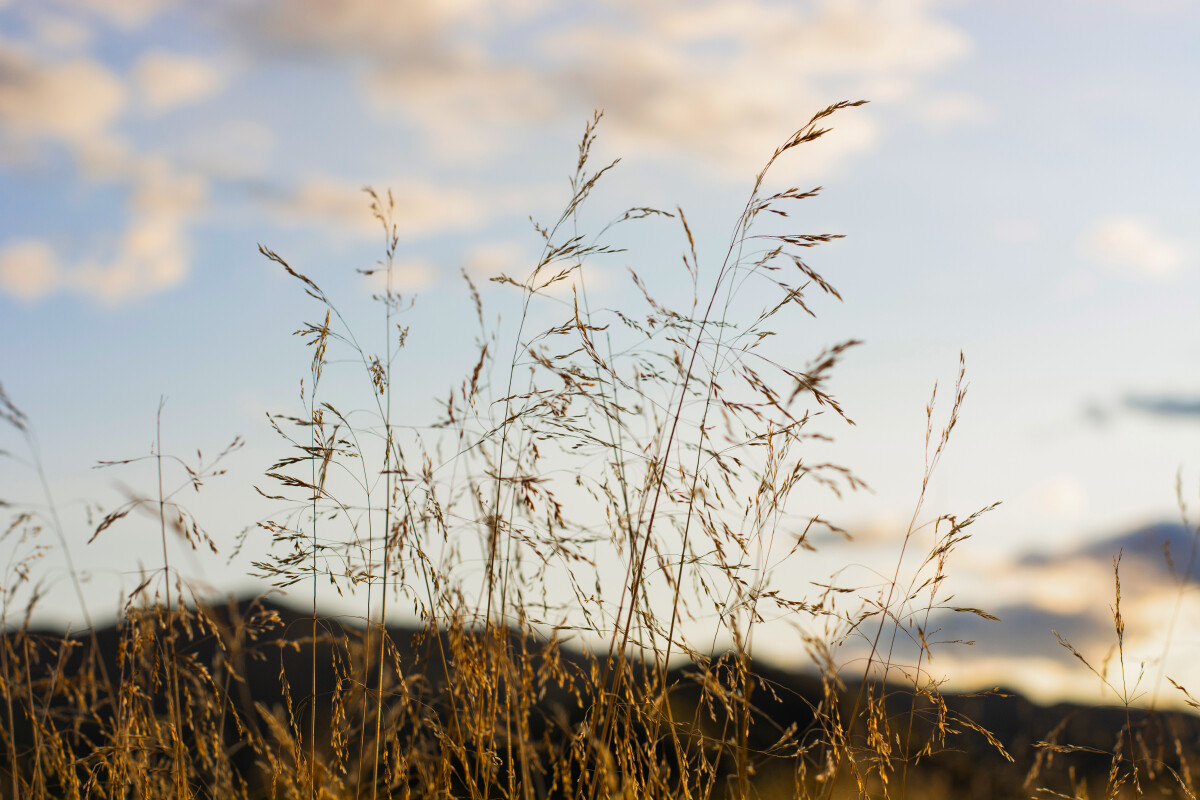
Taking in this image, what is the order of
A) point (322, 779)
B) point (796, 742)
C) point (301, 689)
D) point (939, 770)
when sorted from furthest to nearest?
point (301, 689), point (939, 770), point (796, 742), point (322, 779)

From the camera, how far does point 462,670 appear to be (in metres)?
2.13

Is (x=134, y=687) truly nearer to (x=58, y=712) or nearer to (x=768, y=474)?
(x=58, y=712)

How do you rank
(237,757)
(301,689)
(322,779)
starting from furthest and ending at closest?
(301,689), (237,757), (322,779)

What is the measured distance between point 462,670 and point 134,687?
80 cm

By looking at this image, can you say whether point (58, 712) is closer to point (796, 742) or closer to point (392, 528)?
point (392, 528)

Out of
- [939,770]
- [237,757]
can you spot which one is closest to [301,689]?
[237,757]

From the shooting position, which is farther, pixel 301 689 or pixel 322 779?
pixel 301 689

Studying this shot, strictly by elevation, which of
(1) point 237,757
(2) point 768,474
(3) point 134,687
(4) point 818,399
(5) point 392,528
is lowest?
(1) point 237,757

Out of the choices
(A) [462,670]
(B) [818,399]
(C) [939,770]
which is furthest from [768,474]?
(C) [939,770]

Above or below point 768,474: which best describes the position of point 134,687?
below

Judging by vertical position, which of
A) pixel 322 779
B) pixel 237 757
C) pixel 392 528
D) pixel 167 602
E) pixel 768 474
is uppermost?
pixel 768 474

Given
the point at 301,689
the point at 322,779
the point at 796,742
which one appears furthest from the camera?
the point at 301,689

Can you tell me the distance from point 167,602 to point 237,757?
4853mm

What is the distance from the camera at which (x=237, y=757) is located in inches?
257
